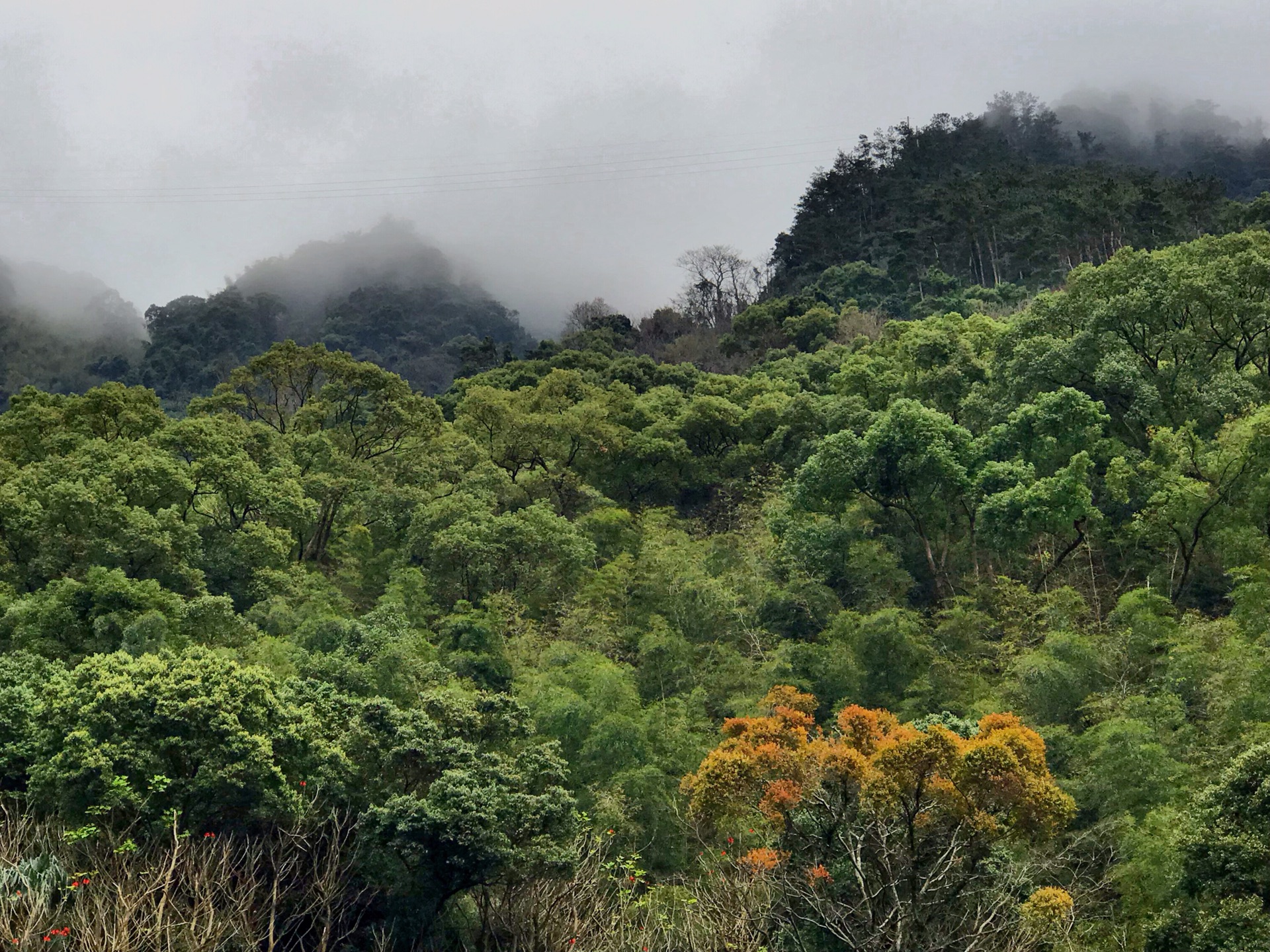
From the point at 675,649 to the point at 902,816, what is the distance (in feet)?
31.7

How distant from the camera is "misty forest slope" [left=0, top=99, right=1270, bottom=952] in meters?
14.3

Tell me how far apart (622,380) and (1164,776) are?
29780 millimetres

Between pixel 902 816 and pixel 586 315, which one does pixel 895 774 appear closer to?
pixel 902 816

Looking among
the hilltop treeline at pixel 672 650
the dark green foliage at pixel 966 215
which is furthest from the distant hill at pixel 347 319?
the hilltop treeline at pixel 672 650

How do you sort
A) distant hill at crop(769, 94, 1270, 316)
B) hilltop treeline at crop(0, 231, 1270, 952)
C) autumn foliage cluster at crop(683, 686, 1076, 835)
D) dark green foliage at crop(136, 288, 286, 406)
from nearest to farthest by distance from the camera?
hilltop treeline at crop(0, 231, 1270, 952) → autumn foliage cluster at crop(683, 686, 1076, 835) → distant hill at crop(769, 94, 1270, 316) → dark green foliage at crop(136, 288, 286, 406)

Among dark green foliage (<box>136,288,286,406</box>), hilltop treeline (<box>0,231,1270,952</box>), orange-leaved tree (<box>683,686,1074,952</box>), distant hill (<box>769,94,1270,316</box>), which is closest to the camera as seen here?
orange-leaved tree (<box>683,686,1074,952</box>)

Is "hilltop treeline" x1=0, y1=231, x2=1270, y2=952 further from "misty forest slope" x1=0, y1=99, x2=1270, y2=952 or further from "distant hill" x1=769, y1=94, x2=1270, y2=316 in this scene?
"distant hill" x1=769, y1=94, x2=1270, y2=316

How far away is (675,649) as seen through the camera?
79.4ft

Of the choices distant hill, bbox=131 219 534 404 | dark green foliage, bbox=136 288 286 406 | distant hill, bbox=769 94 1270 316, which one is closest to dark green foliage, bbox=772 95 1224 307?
distant hill, bbox=769 94 1270 316

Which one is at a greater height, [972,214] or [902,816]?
[972,214]

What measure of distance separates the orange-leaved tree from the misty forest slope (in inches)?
2.3

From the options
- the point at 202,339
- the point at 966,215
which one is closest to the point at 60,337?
the point at 202,339

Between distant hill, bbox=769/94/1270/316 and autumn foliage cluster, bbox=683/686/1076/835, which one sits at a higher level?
distant hill, bbox=769/94/1270/316

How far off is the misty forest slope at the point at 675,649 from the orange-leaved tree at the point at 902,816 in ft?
0.19
